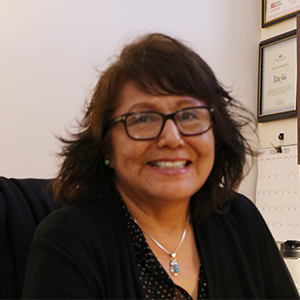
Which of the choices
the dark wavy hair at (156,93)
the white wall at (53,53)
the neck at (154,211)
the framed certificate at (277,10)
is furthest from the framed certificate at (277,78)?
the neck at (154,211)

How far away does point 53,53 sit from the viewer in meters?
2.20

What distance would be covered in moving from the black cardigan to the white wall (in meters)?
0.85

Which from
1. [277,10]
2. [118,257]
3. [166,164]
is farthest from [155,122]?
[277,10]

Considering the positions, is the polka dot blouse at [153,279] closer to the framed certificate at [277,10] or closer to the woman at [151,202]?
the woman at [151,202]

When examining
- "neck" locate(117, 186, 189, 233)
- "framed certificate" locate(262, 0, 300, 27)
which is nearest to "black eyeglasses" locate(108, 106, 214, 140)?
"neck" locate(117, 186, 189, 233)

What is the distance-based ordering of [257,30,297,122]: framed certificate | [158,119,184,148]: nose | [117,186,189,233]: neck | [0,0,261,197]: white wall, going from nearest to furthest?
[158,119,184,148]: nose, [117,186,189,233]: neck, [0,0,261,197]: white wall, [257,30,297,122]: framed certificate

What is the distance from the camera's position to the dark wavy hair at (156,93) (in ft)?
3.82

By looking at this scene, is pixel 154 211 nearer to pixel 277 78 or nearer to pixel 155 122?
pixel 155 122

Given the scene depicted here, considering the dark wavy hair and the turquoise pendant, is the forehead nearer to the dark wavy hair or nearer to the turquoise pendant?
the dark wavy hair

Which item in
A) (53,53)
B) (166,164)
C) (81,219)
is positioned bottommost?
(81,219)

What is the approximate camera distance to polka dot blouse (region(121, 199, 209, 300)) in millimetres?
1119

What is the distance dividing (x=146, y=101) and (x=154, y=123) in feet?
0.18

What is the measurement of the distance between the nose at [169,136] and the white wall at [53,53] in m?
0.82

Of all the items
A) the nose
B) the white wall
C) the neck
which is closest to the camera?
the nose
